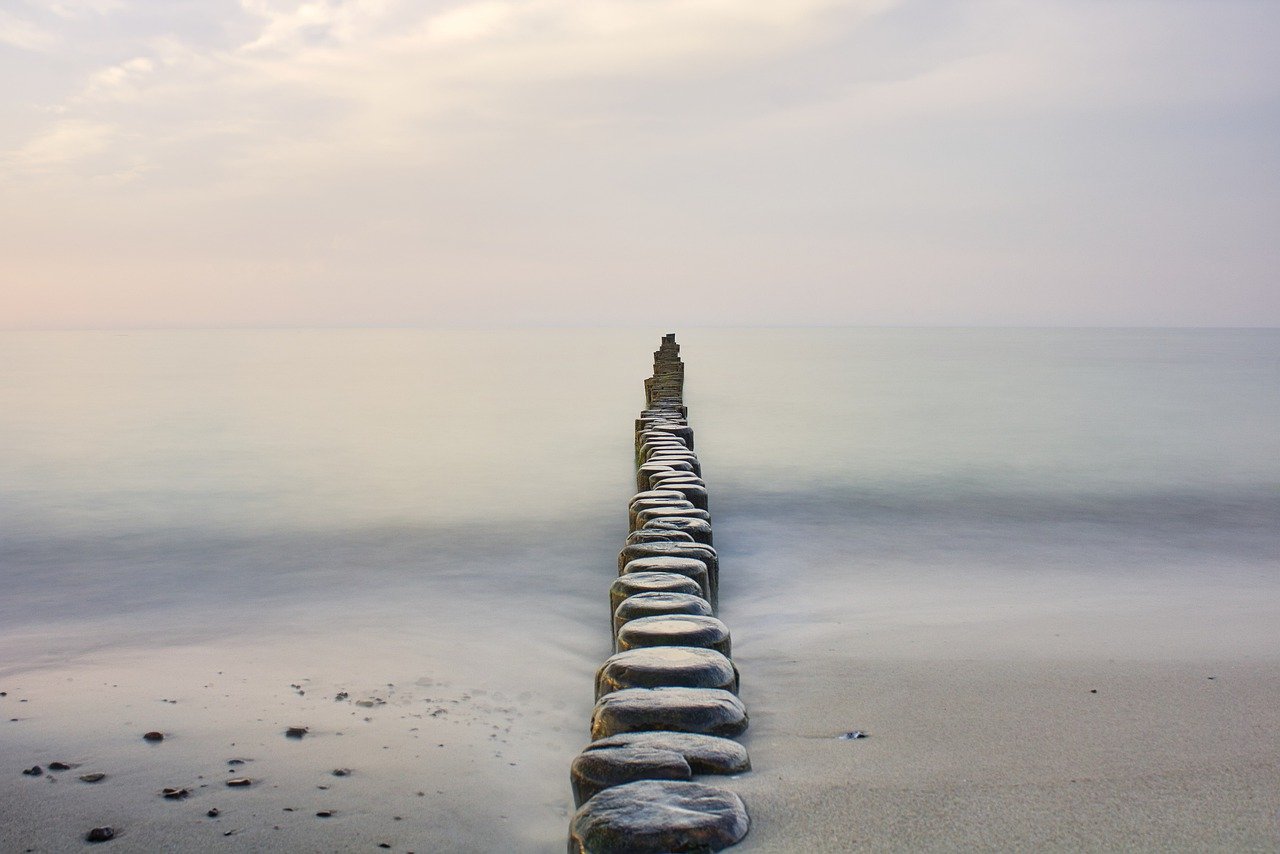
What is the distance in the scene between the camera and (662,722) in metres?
2.39

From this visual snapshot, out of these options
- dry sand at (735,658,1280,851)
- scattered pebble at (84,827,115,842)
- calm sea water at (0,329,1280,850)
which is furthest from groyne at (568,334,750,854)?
scattered pebble at (84,827,115,842)

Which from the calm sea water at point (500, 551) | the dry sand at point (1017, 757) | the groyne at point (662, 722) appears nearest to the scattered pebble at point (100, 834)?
the calm sea water at point (500, 551)

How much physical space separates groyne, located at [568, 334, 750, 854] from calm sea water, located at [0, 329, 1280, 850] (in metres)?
0.42

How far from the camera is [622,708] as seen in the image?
2418mm

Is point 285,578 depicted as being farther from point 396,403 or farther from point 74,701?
point 396,403

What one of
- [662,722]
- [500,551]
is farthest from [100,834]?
[500,551]

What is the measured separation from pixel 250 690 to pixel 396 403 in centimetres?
1755

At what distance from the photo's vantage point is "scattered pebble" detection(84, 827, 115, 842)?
99.7 inches

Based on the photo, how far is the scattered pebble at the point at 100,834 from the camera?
2.53m

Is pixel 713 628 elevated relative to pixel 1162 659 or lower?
elevated

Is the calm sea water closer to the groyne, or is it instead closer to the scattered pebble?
the scattered pebble

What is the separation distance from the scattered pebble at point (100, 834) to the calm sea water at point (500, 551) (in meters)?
0.09

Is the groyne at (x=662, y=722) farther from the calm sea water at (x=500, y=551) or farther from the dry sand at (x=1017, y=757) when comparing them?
the calm sea water at (x=500, y=551)

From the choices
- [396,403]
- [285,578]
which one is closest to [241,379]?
[396,403]
